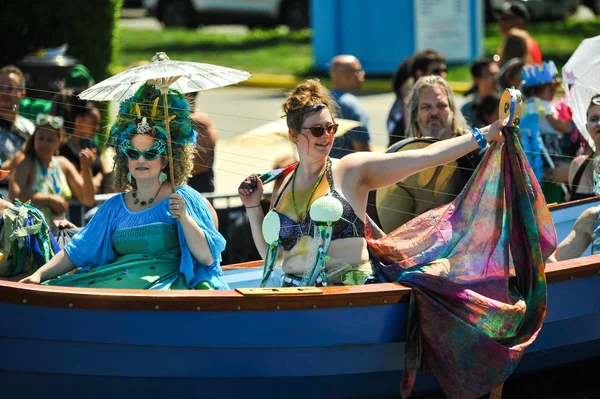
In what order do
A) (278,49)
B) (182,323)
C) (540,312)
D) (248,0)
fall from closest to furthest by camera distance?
(182,323), (540,312), (278,49), (248,0)

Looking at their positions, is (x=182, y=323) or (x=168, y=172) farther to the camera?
(x=168, y=172)

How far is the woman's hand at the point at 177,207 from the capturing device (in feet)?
18.5

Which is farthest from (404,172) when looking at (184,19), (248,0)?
(184,19)

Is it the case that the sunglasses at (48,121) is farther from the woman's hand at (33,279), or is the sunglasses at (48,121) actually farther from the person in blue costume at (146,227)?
the woman's hand at (33,279)

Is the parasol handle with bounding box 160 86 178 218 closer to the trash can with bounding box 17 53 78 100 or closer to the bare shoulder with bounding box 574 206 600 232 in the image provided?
the bare shoulder with bounding box 574 206 600 232

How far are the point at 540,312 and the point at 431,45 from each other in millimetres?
13447

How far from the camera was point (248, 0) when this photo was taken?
25297 millimetres

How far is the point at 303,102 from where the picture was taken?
563 centimetres

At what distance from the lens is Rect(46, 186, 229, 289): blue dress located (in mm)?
5812

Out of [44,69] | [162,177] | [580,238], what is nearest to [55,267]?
[162,177]

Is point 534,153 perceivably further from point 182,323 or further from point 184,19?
point 184,19

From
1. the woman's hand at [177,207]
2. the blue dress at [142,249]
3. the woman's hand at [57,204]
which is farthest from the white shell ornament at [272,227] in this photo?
the woman's hand at [57,204]

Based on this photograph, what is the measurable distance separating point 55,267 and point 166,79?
1.09m

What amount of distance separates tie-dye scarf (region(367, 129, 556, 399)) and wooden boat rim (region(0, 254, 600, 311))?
10.5 inches
